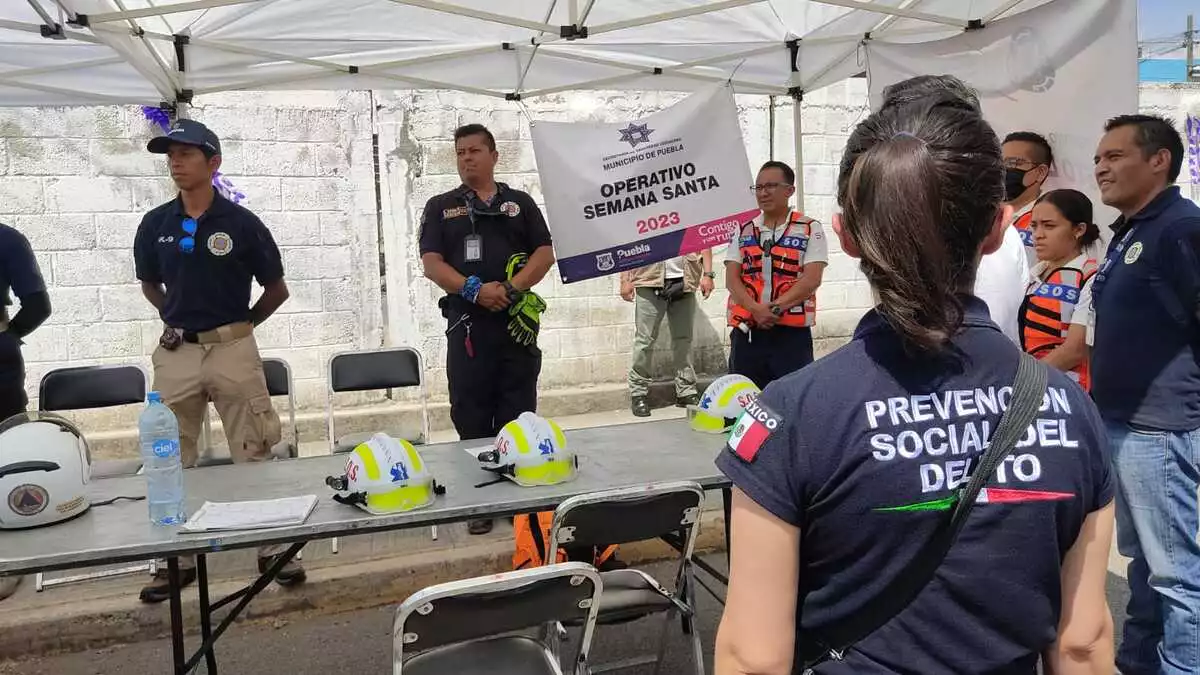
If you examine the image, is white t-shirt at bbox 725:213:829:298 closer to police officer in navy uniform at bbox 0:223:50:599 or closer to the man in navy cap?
the man in navy cap

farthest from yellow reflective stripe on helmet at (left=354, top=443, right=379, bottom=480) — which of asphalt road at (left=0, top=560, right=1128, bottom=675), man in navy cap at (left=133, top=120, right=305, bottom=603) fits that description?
man in navy cap at (left=133, top=120, right=305, bottom=603)

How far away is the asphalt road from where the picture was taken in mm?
2938

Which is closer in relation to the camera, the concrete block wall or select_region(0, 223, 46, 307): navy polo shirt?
select_region(0, 223, 46, 307): navy polo shirt

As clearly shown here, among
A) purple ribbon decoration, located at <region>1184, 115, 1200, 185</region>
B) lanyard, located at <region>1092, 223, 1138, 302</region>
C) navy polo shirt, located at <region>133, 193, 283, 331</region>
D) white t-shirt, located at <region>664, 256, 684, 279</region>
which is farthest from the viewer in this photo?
purple ribbon decoration, located at <region>1184, 115, 1200, 185</region>

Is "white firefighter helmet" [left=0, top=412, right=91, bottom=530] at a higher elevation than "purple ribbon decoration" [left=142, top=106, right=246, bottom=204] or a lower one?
lower

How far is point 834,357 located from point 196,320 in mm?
3199

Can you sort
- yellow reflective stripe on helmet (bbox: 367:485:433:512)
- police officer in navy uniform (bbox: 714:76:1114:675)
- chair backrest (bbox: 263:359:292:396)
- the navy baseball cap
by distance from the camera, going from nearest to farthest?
police officer in navy uniform (bbox: 714:76:1114:675) < yellow reflective stripe on helmet (bbox: 367:485:433:512) < the navy baseball cap < chair backrest (bbox: 263:359:292:396)

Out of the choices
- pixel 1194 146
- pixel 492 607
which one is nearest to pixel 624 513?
pixel 492 607

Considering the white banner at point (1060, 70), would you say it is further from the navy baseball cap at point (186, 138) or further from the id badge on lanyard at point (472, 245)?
the navy baseball cap at point (186, 138)

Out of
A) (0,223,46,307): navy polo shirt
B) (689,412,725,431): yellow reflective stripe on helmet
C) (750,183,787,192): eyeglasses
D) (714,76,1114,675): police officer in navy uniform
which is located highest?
(750,183,787,192): eyeglasses

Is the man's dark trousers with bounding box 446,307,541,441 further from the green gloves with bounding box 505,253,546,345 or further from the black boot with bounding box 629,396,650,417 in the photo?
the black boot with bounding box 629,396,650,417

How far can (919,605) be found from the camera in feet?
2.89

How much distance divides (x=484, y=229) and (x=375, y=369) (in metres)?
0.99

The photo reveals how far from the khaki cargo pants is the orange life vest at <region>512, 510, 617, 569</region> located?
1.20 metres
